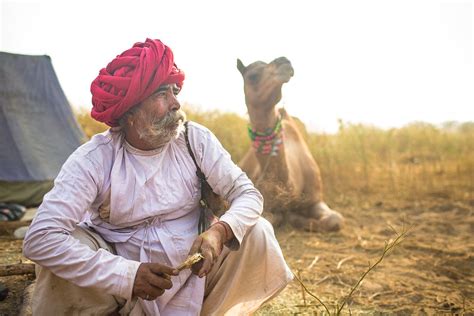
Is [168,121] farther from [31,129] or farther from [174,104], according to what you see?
[31,129]

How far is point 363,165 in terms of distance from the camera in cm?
908

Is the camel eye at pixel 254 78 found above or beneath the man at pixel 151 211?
above

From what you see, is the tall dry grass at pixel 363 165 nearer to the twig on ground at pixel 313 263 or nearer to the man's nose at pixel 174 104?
the twig on ground at pixel 313 263

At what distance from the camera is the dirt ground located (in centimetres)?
345

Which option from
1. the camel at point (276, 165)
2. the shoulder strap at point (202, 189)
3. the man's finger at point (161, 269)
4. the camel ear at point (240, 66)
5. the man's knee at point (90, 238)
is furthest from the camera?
the camel ear at point (240, 66)

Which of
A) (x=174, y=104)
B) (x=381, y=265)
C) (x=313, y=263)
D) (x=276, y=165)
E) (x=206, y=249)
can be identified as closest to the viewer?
(x=206, y=249)

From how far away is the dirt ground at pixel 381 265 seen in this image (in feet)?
11.3

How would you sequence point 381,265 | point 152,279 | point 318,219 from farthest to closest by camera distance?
1. point 318,219
2. point 381,265
3. point 152,279

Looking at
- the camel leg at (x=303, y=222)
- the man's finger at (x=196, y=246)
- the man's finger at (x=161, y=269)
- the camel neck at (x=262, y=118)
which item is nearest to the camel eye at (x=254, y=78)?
the camel neck at (x=262, y=118)

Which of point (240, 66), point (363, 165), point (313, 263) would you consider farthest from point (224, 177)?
point (363, 165)

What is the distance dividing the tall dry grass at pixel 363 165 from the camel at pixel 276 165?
1.86 metres

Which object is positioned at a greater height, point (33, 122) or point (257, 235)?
point (33, 122)

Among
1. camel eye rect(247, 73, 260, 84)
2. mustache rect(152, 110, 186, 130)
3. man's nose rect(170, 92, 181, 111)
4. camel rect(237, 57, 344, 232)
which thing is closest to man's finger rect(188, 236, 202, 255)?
mustache rect(152, 110, 186, 130)

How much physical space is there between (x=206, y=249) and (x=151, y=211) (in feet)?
1.35
